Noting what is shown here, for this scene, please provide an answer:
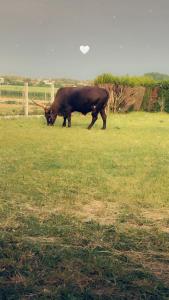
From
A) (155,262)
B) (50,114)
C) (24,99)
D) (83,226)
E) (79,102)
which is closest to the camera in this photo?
(155,262)

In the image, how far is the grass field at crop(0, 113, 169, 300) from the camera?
12.2 ft

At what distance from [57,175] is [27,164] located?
1263 millimetres

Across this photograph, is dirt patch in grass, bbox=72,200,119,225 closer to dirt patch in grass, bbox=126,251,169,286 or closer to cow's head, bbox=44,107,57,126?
dirt patch in grass, bbox=126,251,169,286

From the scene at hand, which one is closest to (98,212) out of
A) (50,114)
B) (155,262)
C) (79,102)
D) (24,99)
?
(155,262)

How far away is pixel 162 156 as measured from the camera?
36.7ft

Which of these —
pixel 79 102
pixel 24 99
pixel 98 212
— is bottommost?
pixel 98 212

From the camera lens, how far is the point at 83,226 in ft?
17.3

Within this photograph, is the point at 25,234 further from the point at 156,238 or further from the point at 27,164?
the point at 27,164

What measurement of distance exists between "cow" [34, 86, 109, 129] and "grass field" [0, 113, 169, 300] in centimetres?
745

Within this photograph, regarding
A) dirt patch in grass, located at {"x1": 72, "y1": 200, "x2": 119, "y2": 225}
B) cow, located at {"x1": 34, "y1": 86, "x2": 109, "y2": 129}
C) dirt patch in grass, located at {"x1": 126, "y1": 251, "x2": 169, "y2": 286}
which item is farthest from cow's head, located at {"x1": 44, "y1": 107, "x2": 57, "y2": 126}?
dirt patch in grass, located at {"x1": 126, "y1": 251, "x2": 169, "y2": 286}

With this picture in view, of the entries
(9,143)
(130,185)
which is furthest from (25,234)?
(9,143)

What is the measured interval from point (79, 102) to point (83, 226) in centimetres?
1336

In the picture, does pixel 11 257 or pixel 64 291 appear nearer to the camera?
pixel 64 291

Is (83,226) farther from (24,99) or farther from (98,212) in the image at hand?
(24,99)
